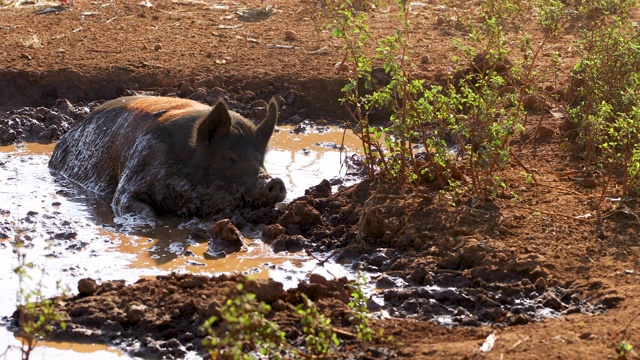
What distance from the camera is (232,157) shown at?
29.5 ft

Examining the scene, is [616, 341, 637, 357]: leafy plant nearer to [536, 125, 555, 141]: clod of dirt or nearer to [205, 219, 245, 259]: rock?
[205, 219, 245, 259]: rock

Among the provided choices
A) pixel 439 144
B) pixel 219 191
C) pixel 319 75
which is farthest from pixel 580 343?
pixel 319 75

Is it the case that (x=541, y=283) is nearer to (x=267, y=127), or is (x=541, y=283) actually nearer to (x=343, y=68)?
(x=267, y=127)

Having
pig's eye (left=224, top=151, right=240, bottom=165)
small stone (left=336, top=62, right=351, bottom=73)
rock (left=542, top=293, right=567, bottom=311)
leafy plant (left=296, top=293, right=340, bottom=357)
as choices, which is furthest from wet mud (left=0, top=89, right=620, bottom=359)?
small stone (left=336, top=62, right=351, bottom=73)

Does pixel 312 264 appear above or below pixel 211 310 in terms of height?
below

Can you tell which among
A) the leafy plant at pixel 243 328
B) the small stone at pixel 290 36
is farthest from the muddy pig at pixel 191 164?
the small stone at pixel 290 36

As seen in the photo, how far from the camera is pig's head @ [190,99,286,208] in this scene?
8.70 meters

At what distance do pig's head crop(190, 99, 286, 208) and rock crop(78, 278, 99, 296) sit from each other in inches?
104

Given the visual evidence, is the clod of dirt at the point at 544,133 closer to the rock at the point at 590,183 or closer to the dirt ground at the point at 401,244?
the dirt ground at the point at 401,244

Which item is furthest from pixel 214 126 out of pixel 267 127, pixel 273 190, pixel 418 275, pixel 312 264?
pixel 418 275

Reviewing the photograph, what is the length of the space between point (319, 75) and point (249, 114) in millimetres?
1177

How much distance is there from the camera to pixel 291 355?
5215 mm

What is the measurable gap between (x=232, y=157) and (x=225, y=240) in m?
1.51

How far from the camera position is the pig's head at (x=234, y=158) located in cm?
870
